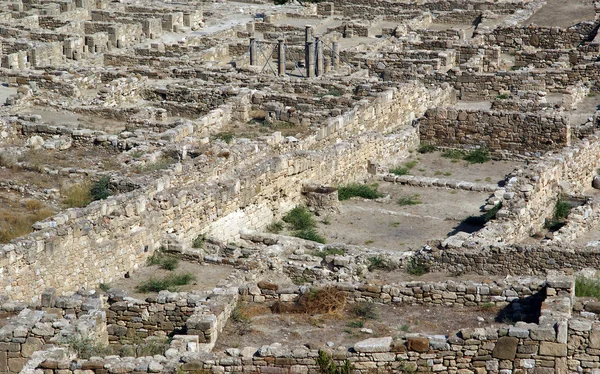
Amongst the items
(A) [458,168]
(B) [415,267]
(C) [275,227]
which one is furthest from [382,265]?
(A) [458,168]

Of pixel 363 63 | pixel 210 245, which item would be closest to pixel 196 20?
pixel 363 63

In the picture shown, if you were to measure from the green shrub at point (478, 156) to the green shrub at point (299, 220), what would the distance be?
6.46 metres

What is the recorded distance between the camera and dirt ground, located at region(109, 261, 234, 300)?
2328cm

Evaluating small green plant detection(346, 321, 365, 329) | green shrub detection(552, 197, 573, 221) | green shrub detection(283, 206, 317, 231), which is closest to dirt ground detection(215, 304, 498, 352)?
small green plant detection(346, 321, 365, 329)

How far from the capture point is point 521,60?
45781mm

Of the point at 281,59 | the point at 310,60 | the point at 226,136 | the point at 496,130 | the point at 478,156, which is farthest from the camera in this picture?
the point at 281,59

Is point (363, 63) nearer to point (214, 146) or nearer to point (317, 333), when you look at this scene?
point (214, 146)

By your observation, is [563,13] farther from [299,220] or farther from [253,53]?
[299,220]

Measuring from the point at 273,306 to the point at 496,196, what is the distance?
10.4 metres

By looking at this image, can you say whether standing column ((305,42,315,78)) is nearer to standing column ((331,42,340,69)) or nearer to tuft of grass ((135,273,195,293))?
standing column ((331,42,340,69))

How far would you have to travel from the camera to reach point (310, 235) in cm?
2762

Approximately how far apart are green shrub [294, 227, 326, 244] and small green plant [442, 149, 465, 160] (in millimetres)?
7165

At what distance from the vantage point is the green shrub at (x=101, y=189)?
27.5 meters

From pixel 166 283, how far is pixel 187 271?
94 cm
